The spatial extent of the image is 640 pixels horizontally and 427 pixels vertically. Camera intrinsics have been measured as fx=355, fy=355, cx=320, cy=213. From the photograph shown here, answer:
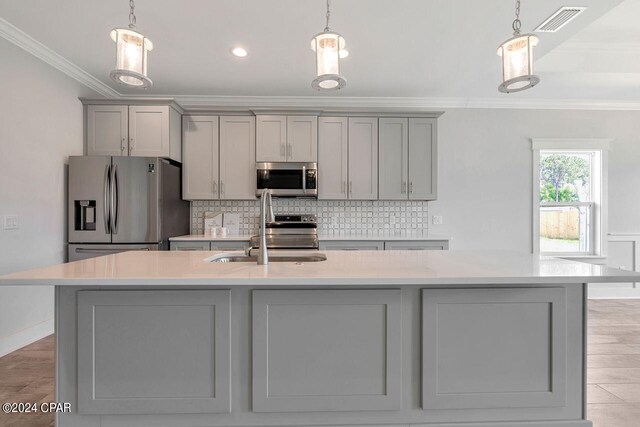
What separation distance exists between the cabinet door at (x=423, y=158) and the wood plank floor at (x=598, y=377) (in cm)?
214

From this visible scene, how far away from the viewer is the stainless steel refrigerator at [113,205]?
3520 millimetres

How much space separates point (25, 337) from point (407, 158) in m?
4.16

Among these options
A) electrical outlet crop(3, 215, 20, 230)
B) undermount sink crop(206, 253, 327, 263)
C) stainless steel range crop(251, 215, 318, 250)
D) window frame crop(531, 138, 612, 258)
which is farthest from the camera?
window frame crop(531, 138, 612, 258)

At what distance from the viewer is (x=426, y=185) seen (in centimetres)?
425

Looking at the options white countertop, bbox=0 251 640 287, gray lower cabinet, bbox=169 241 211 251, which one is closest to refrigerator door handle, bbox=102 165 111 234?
gray lower cabinet, bbox=169 241 211 251

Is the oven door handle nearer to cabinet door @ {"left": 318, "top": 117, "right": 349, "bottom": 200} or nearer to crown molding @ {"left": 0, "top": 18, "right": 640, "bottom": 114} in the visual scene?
cabinet door @ {"left": 318, "top": 117, "right": 349, "bottom": 200}

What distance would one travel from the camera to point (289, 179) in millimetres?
4156

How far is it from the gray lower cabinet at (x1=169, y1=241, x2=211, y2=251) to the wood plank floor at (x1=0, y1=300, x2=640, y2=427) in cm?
133

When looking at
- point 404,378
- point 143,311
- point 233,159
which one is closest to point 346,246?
point 233,159

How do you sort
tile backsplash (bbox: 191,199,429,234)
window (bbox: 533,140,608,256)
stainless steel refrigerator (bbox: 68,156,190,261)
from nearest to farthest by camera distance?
stainless steel refrigerator (bbox: 68,156,190,261) < tile backsplash (bbox: 191,199,429,234) < window (bbox: 533,140,608,256)

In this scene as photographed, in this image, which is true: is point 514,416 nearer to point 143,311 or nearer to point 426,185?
point 143,311

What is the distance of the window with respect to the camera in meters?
4.75

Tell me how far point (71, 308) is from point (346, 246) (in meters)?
2.65

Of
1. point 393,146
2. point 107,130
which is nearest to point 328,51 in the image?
point 393,146
